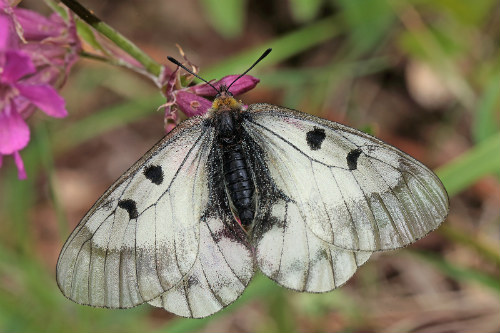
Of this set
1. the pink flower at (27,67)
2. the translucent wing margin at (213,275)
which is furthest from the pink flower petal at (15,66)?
the translucent wing margin at (213,275)

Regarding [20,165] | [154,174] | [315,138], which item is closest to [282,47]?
[315,138]

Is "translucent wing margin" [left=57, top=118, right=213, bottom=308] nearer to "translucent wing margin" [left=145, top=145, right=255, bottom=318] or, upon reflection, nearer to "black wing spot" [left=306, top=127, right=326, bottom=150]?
"translucent wing margin" [left=145, top=145, right=255, bottom=318]

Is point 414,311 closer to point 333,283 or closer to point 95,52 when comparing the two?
point 333,283

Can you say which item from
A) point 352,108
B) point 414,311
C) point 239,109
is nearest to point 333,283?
point 239,109

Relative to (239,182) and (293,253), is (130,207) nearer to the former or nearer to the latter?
(239,182)

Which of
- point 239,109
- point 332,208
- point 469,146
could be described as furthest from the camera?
point 469,146

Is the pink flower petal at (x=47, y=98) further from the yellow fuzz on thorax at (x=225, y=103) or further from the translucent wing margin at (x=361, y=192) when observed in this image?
the translucent wing margin at (x=361, y=192)
